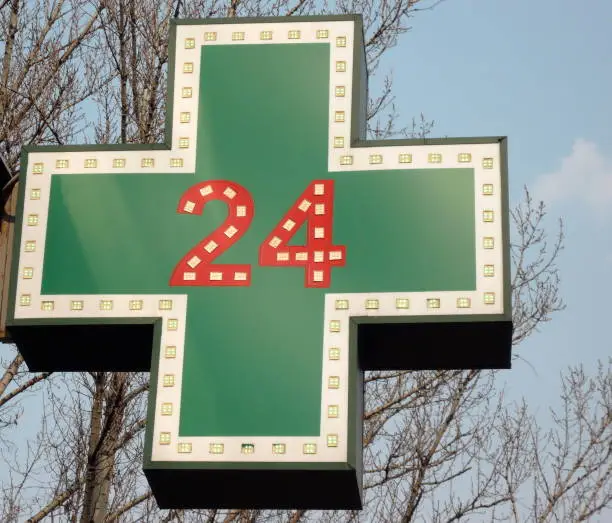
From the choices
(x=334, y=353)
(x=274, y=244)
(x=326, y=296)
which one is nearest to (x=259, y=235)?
(x=274, y=244)

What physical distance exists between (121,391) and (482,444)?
471 centimetres

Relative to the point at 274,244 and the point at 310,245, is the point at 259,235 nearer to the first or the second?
the point at 274,244

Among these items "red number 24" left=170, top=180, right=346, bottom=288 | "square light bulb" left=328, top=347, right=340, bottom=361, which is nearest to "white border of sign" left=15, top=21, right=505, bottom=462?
"square light bulb" left=328, top=347, right=340, bottom=361

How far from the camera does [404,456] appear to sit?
1619 centimetres

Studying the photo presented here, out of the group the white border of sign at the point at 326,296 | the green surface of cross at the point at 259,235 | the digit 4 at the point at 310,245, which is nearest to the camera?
the white border of sign at the point at 326,296

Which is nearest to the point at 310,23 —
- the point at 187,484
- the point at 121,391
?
the point at 187,484

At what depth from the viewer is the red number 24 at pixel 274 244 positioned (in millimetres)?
6434

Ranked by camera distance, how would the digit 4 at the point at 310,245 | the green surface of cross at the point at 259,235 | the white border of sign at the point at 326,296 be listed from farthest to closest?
the digit 4 at the point at 310,245 < the green surface of cross at the point at 259,235 < the white border of sign at the point at 326,296

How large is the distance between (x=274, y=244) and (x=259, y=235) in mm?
86

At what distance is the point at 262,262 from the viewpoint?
21.2 feet

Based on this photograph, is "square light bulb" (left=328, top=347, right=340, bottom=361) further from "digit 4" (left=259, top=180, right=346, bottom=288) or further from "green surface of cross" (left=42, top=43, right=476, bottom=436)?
"digit 4" (left=259, top=180, right=346, bottom=288)

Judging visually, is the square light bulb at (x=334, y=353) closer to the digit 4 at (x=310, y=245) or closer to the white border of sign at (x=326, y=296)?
the white border of sign at (x=326, y=296)

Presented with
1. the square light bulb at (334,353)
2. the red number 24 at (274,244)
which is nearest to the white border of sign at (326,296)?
the square light bulb at (334,353)

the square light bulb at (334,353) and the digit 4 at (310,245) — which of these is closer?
the square light bulb at (334,353)
